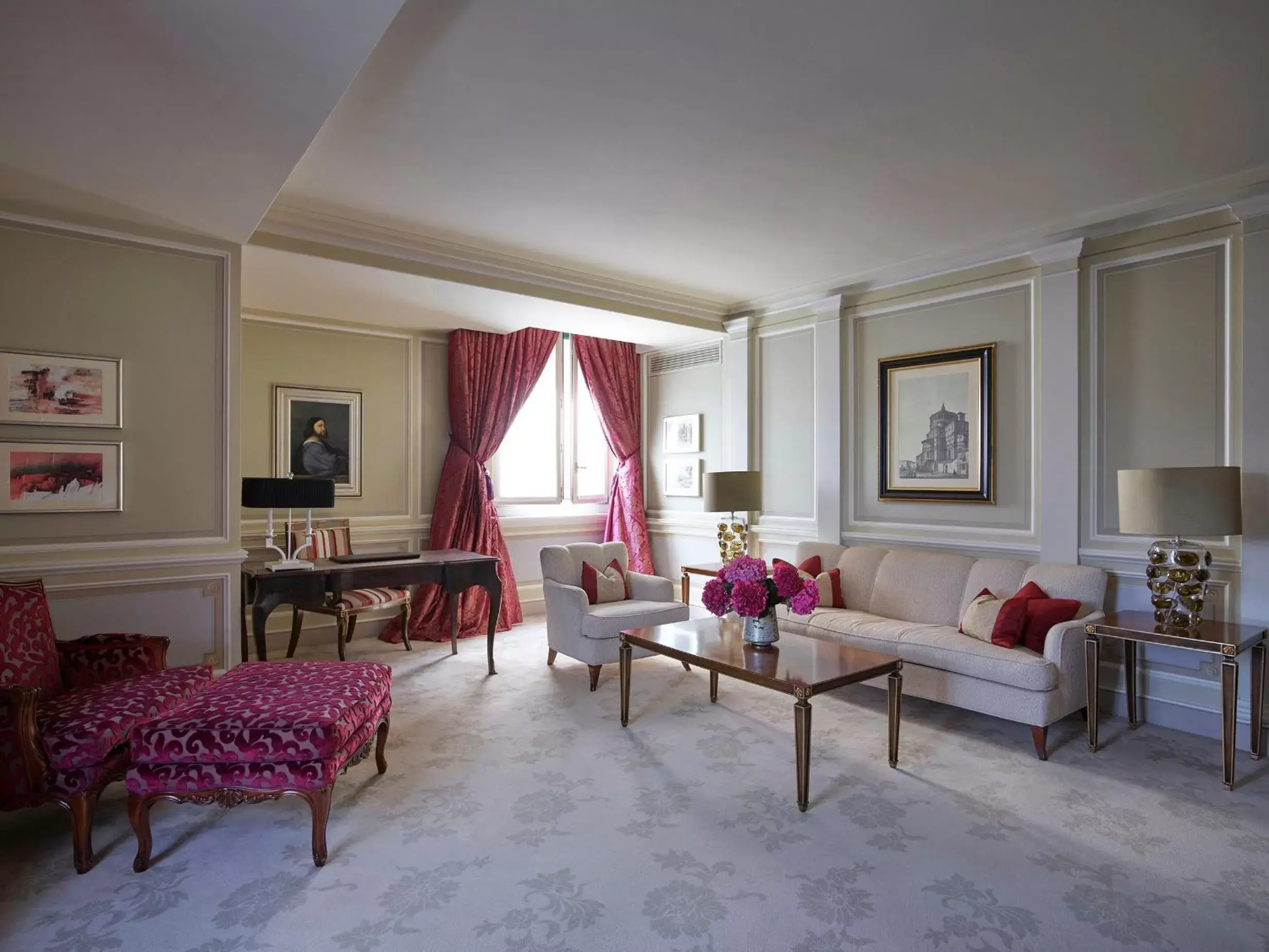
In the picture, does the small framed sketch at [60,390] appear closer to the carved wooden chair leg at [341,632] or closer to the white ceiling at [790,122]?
the white ceiling at [790,122]

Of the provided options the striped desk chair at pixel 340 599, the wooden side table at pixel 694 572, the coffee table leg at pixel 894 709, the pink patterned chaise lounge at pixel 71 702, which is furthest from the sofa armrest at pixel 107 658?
the wooden side table at pixel 694 572

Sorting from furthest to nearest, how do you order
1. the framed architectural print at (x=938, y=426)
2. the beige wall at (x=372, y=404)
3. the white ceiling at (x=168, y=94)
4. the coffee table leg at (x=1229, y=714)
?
the beige wall at (x=372, y=404), the framed architectural print at (x=938, y=426), the coffee table leg at (x=1229, y=714), the white ceiling at (x=168, y=94)

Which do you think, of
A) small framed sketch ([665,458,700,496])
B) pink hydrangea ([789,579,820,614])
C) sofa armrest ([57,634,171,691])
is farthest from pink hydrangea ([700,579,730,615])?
small framed sketch ([665,458,700,496])

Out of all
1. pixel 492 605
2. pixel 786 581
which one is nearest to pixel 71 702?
pixel 492 605

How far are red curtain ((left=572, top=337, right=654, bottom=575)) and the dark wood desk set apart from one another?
6.57 ft

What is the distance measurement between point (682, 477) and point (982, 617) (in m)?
3.23

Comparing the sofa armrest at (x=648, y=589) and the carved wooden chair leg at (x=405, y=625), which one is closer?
the sofa armrest at (x=648, y=589)

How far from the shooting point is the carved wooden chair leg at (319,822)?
240 centimetres

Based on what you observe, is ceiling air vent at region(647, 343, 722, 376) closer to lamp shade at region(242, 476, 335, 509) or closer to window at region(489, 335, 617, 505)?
window at region(489, 335, 617, 505)

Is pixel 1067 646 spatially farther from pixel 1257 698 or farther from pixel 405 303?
pixel 405 303

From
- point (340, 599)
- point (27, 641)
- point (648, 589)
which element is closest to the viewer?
point (27, 641)

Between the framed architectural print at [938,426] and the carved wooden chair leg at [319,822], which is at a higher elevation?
the framed architectural print at [938,426]

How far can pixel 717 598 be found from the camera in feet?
11.6

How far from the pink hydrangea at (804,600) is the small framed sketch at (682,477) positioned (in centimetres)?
298
